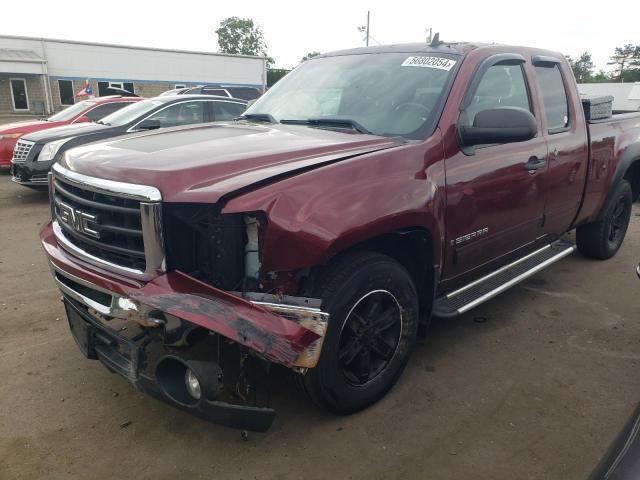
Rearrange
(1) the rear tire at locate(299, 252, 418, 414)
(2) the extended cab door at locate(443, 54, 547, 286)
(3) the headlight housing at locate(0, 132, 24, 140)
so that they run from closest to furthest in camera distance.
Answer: (1) the rear tire at locate(299, 252, 418, 414), (2) the extended cab door at locate(443, 54, 547, 286), (3) the headlight housing at locate(0, 132, 24, 140)

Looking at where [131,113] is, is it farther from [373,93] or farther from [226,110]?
[373,93]

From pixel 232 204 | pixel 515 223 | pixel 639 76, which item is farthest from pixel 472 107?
pixel 639 76

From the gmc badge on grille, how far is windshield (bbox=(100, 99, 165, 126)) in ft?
20.6

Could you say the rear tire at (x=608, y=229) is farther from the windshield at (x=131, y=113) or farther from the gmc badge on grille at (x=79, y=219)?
the windshield at (x=131, y=113)

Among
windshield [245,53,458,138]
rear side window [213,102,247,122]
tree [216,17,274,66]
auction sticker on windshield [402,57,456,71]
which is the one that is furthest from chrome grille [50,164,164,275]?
tree [216,17,274,66]

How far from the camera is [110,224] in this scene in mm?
2443

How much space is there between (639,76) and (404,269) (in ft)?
309

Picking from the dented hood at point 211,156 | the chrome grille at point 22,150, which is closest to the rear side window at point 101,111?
the chrome grille at point 22,150

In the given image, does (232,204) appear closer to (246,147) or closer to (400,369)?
(246,147)

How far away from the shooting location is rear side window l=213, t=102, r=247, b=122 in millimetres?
9334

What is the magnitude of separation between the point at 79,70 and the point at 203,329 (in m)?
31.3

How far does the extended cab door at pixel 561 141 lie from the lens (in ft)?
12.8

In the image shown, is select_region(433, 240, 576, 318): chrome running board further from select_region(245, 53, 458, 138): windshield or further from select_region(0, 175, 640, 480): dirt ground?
select_region(245, 53, 458, 138): windshield

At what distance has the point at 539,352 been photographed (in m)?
3.60
